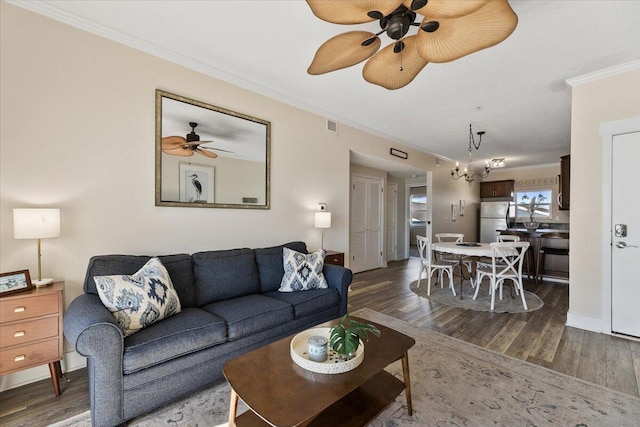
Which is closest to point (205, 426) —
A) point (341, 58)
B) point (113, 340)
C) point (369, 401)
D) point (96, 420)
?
point (96, 420)

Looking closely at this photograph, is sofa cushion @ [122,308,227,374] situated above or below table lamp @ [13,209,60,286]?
below

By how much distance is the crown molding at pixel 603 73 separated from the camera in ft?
8.91

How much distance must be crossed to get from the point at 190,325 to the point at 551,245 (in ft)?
21.4

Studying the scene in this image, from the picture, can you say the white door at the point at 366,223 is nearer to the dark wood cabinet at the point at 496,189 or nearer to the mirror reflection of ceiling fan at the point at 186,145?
the mirror reflection of ceiling fan at the point at 186,145

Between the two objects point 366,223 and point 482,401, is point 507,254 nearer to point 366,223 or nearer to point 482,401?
point 482,401

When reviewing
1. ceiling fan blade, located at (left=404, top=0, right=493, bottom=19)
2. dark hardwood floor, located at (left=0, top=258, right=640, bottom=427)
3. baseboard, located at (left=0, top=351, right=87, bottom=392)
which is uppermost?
ceiling fan blade, located at (left=404, top=0, right=493, bottom=19)

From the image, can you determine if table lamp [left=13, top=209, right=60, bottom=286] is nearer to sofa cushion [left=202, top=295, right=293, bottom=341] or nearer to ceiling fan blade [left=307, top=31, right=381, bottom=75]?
sofa cushion [left=202, top=295, right=293, bottom=341]

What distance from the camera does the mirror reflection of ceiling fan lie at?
2.69 meters

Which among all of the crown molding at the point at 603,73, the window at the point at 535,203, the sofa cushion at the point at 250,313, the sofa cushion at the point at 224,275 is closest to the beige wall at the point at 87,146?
the sofa cushion at the point at 224,275

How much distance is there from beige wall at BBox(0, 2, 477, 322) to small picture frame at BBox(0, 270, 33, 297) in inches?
8.3

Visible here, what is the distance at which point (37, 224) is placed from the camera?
188cm

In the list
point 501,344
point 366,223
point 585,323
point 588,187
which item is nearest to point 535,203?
point 366,223

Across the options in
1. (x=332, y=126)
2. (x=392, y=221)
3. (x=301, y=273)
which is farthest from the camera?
(x=392, y=221)

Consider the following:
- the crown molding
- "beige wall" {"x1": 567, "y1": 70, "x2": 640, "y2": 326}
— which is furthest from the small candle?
the crown molding
